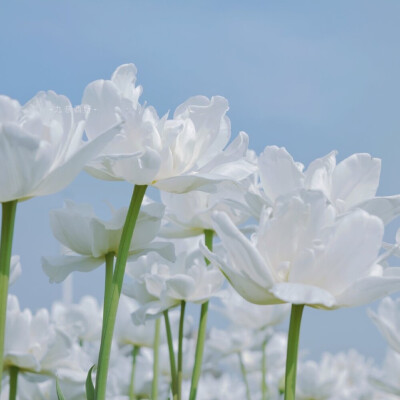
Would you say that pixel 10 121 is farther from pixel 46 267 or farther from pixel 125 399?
pixel 125 399

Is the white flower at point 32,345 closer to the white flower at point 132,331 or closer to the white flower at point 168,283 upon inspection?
the white flower at point 168,283

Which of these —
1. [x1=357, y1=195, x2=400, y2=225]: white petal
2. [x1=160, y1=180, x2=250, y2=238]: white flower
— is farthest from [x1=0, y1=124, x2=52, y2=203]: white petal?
[x1=160, y1=180, x2=250, y2=238]: white flower

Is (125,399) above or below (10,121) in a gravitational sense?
below

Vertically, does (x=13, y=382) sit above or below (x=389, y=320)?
below

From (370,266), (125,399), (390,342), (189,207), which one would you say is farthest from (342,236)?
(125,399)

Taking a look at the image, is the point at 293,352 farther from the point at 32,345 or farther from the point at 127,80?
the point at 32,345

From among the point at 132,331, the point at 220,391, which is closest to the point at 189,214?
the point at 132,331
